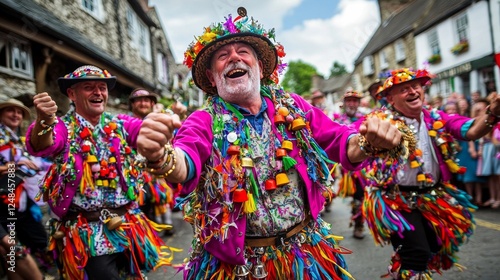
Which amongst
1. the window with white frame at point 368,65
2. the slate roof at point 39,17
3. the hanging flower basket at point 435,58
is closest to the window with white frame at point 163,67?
the slate roof at point 39,17

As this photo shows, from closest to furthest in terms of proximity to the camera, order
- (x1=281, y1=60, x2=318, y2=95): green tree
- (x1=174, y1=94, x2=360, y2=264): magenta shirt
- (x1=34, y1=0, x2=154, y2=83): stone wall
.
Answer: (x1=174, y1=94, x2=360, y2=264): magenta shirt, (x1=34, y1=0, x2=154, y2=83): stone wall, (x1=281, y1=60, x2=318, y2=95): green tree

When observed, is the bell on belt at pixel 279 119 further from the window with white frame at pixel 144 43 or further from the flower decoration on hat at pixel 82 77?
the window with white frame at pixel 144 43

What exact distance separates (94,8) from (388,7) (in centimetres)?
1990

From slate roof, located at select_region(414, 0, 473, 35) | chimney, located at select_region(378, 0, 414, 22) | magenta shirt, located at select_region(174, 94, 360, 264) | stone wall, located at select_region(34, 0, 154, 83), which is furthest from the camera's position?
chimney, located at select_region(378, 0, 414, 22)

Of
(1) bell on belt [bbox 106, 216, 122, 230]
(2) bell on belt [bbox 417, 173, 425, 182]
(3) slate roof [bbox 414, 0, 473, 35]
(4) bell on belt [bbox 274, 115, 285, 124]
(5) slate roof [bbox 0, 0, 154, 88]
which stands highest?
(3) slate roof [bbox 414, 0, 473, 35]

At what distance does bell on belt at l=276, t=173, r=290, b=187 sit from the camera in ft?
6.02

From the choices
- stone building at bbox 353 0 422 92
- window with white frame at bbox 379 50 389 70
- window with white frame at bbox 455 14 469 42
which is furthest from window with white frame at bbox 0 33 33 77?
window with white frame at bbox 379 50 389 70

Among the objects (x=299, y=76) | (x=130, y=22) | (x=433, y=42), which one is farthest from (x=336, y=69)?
(x=130, y=22)

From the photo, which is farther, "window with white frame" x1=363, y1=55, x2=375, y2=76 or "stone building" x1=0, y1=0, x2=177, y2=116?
"window with white frame" x1=363, y1=55, x2=375, y2=76

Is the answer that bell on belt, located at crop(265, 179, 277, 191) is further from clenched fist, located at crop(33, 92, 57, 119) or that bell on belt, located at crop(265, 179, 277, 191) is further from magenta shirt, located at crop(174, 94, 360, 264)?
clenched fist, located at crop(33, 92, 57, 119)

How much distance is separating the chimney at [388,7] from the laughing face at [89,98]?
2351cm

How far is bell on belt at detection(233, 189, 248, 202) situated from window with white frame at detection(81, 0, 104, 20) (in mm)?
7834

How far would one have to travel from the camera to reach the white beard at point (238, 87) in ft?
6.25

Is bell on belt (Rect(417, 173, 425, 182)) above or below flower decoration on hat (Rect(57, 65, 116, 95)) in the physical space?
below
